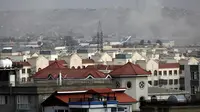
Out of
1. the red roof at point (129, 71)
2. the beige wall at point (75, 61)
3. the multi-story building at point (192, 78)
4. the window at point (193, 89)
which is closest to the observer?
the red roof at point (129, 71)

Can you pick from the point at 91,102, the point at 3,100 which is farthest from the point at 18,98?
the point at 91,102

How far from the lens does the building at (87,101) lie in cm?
2409

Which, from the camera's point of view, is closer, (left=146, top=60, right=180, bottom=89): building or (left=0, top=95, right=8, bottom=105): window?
(left=0, top=95, right=8, bottom=105): window

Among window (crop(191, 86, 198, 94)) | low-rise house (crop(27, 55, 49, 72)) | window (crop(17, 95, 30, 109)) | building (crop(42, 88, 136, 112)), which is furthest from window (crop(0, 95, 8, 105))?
low-rise house (crop(27, 55, 49, 72))

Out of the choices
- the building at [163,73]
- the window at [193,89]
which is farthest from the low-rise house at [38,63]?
the window at [193,89]

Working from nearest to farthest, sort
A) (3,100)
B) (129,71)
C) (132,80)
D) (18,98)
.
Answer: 1. (18,98)
2. (3,100)
3. (132,80)
4. (129,71)

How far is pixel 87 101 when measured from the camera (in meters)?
24.1

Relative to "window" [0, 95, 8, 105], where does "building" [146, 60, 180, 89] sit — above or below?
above

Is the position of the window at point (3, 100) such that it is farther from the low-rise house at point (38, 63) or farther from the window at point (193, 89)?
the low-rise house at point (38, 63)

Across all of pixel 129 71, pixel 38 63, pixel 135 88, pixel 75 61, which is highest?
pixel 75 61

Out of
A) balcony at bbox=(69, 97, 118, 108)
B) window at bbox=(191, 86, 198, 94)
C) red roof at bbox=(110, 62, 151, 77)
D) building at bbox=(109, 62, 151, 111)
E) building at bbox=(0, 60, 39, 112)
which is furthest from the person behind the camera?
window at bbox=(191, 86, 198, 94)

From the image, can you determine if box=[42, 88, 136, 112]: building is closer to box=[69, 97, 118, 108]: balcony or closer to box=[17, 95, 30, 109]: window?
box=[69, 97, 118, 108]: balcony

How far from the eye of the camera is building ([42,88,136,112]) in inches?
949

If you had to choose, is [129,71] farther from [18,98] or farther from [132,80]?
[18,98]
